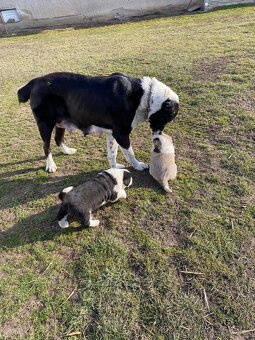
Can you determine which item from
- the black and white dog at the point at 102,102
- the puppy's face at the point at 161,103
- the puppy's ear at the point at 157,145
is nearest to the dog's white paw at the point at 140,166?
the black and white dog at the point at 102,102

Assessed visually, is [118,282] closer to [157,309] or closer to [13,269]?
[157,309]

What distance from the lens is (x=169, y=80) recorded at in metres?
6.37

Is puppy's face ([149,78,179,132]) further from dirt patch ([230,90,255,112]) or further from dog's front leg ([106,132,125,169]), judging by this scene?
dirt patch ([230,90,255,112])

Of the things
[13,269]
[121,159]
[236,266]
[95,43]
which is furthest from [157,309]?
[95,43]

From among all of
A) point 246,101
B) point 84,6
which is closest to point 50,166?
point 246,101

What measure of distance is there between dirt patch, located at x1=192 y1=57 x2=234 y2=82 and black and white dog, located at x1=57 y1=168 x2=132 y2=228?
3638 millimetres

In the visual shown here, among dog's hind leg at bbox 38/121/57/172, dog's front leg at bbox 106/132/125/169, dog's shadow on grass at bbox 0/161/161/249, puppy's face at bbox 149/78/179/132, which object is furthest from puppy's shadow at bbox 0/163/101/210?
puppy's face at bbox 149/78/179/132

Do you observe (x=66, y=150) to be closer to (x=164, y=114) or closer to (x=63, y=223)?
(x=63, y=223)

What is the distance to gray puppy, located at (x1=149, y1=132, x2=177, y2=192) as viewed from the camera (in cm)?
377

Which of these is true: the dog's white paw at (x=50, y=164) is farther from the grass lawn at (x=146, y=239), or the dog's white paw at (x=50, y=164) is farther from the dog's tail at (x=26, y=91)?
the dog's tail at (x=26, y=91)

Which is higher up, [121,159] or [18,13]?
[18,13]

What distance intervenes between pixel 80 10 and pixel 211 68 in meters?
9.72

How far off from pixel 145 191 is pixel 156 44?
6.65m

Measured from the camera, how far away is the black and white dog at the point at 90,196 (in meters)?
3.20
